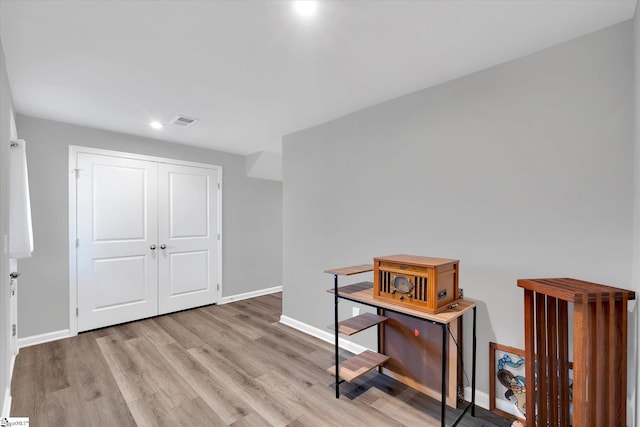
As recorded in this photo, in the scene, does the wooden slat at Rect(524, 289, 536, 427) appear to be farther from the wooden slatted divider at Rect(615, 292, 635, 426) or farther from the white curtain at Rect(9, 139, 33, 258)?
the white curtain at Rect(9, 139, 33, 258)

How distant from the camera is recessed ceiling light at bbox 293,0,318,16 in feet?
4.60

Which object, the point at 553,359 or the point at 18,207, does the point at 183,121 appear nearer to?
the point at 18,207

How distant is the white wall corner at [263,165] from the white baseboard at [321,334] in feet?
7.49

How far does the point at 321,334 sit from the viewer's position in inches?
124

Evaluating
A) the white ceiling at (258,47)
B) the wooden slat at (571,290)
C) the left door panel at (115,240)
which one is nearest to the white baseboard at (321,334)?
the wooden slat at (571,290)

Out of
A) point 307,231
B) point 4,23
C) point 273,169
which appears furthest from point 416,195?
point 273,169

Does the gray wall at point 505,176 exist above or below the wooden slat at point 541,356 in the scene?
above

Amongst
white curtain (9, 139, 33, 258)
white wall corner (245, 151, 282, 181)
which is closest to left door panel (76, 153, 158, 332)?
white curtain (9, 139, 33, 258)

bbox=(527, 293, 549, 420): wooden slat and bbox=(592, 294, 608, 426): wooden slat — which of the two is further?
bbox=(527, 293, 549, 420): wooden slat

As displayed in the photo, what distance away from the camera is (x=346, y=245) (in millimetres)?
2916

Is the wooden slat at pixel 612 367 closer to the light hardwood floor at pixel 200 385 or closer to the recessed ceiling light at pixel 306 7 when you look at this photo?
the light hardwood floor at pixel 200 385

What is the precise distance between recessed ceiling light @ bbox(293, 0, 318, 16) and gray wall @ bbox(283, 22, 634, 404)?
48.0 inches

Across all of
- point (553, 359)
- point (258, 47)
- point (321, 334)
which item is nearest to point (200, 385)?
point (321, 334)

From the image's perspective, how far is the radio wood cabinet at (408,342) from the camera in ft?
6.15
